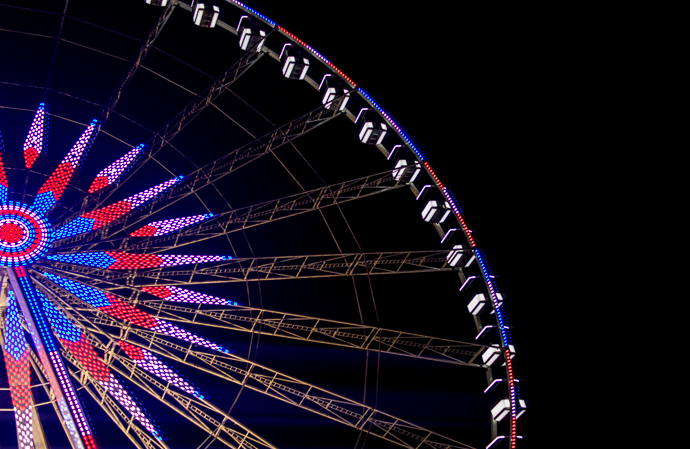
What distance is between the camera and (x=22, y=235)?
14516 millimetres

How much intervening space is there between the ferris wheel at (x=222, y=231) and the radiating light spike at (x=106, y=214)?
36 mm

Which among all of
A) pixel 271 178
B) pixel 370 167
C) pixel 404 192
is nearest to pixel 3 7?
pixel 271 178

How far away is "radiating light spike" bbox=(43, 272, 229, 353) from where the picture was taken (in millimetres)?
14508

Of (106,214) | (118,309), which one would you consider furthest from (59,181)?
(118,309)

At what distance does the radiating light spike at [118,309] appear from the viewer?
1451cm

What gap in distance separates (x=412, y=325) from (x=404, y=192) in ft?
16.8

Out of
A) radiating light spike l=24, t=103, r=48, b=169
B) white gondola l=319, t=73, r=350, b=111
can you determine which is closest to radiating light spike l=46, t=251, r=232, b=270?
radiating light spike l=24, t=103, r=48, b=169

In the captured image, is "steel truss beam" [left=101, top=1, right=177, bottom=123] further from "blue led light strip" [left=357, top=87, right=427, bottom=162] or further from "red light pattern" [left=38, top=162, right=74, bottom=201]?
"blue led light strip" [left=357, top=87, right=427, bottom=162]

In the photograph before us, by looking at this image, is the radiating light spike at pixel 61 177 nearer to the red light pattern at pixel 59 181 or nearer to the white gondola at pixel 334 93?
the red light pattern at pixel 59 181

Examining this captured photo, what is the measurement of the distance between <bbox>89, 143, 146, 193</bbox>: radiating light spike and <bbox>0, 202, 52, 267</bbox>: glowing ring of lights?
5.61ft

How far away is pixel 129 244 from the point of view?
16.4 meters

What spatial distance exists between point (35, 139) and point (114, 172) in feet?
6.97

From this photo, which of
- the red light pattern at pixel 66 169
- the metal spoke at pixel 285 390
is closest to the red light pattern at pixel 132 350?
the metal spoke at pixel 285 390

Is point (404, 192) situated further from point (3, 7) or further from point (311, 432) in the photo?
point (3, 7)
